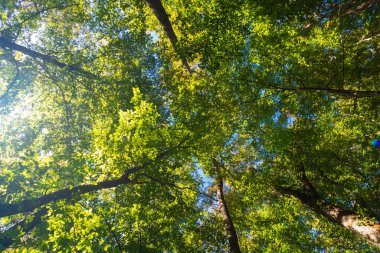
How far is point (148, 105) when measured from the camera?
9.74 metres

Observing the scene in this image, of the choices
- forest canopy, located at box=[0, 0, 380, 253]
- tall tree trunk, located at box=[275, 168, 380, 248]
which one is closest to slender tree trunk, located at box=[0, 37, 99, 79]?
forest canopy, located at box=[0, 0, 380, 253]

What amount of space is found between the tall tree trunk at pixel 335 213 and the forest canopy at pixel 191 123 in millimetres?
64

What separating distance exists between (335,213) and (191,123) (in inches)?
338

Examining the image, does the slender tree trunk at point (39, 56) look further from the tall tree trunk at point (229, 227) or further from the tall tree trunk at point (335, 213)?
the tall tree trunk at point (335, 213)

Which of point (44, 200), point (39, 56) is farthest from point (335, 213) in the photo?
point (39, 56)

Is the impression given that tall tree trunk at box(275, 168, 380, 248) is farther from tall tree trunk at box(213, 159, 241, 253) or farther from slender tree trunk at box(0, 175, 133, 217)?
slender tree trunk at box(0, 175, 133, 217)

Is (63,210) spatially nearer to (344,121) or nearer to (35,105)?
(35,105)

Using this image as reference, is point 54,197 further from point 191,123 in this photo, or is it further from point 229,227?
point 229,227

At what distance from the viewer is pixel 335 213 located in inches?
477

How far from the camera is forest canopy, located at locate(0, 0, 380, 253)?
947 cm

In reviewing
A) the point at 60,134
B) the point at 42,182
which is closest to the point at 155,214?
the point at 42,182

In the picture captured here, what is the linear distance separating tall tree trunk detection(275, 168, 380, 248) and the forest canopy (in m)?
0.06

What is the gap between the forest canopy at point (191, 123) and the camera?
947 cm

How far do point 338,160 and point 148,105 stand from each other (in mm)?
11502
